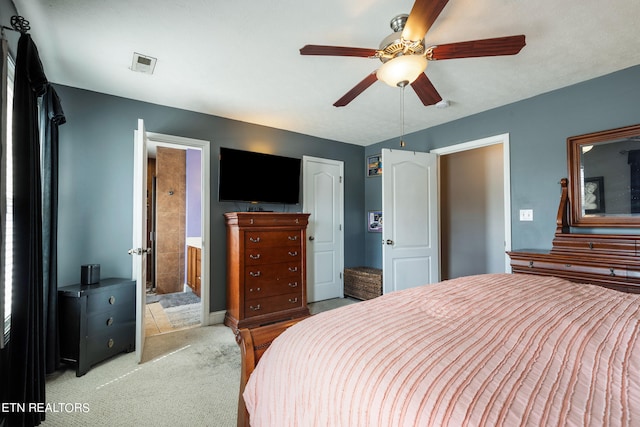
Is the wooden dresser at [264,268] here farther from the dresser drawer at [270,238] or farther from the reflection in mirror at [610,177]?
the reflection in mirror at [610,177]

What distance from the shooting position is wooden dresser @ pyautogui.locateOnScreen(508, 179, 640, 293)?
205 centimetres

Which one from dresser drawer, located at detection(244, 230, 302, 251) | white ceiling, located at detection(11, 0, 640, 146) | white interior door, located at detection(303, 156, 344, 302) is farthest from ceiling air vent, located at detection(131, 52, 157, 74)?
white interior door, located at detection(303, 156, 344, 302)

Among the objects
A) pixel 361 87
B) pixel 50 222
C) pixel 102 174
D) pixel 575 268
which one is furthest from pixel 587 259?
pixel 102 174

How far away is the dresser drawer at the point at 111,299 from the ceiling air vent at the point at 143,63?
1.82 meters

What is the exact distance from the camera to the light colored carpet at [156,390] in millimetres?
1710

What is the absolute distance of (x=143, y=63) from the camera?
7.27 ft

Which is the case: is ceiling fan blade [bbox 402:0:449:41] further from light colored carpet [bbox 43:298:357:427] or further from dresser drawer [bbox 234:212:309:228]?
light colored carpet [bbox 43:298:357:427]

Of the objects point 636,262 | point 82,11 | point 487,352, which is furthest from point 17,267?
point 636,262

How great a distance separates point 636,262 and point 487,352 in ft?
7.03

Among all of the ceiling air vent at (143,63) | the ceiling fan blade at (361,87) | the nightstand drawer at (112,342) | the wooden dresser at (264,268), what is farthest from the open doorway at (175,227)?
Result: the ceiling fan blade at (361,87)

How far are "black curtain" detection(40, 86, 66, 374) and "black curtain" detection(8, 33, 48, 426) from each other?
0.66 m

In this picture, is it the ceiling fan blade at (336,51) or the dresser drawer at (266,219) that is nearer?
the ceiling fan blade at (336,51)

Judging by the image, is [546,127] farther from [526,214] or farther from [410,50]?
[410,50]

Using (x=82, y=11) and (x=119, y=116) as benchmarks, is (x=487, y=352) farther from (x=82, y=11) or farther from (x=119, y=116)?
(x=119, y=116)
